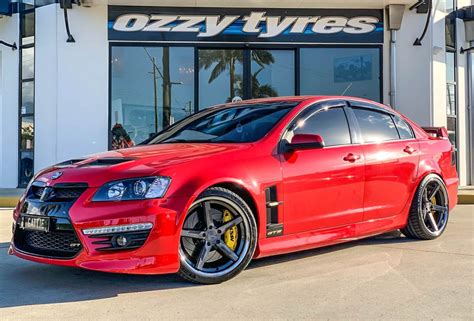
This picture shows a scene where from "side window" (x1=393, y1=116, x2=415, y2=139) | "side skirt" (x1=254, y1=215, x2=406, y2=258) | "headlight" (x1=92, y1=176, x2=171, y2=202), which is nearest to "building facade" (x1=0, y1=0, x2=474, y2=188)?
"side window" (x1=393, y1=116, x2=415, y2=139)

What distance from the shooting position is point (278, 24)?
11148mm

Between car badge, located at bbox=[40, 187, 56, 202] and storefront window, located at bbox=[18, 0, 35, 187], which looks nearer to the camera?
car badge, located at bbox=[40, 187, 56, 202]

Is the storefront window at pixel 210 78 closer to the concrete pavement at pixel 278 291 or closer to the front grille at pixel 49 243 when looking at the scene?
the concrete pavement at pixel 278 291

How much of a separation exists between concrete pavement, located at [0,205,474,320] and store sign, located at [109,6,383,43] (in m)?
6.93

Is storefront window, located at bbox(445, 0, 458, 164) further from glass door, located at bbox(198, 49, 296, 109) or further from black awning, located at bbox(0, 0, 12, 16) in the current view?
black awning, located at bbox(0, 0, 12, 16)

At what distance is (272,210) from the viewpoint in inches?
170

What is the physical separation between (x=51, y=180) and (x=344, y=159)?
260 centimetres

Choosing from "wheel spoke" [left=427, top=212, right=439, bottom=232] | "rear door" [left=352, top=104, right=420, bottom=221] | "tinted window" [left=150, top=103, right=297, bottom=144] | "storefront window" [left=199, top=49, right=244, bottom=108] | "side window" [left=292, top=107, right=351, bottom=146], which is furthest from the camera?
"storefront window" [left=199, top=49, right=244, bottom=108]

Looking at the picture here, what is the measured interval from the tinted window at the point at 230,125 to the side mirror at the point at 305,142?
284 mm

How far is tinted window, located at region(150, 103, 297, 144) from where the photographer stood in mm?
4688

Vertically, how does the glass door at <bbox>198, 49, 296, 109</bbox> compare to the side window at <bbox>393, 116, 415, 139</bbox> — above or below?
above

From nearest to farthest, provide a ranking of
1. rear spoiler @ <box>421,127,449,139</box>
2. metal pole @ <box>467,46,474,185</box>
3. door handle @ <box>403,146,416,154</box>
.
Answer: door handle @ <box>403,146,416,154</box> < rear spoiler @ <box>421,127,449,139</box> < metal pole @ <box>467,46,474,185</box>

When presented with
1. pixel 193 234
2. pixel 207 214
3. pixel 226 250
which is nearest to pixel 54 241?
pixel 193 234

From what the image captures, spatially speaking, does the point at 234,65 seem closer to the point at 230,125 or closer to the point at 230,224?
the point at 230,125
